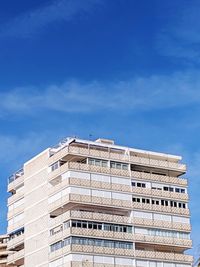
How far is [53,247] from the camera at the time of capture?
10219 centimetres

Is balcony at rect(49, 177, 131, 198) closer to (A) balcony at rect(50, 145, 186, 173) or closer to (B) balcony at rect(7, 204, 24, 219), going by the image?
(A) balcony at rect(50, 145, 186, 173)

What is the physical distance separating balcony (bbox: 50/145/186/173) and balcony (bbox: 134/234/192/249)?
40.1ft

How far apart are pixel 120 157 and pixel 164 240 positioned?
1500 centimetres

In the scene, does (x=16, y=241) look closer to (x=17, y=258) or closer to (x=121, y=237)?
(x=17, y=258)

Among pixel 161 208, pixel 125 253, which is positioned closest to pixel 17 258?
pixel 125 253

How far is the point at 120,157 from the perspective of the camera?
356ft

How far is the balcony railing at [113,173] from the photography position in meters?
102

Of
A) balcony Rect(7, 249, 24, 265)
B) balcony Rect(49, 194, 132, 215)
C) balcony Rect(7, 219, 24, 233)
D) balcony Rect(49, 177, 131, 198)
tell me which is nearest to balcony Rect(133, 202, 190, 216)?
balcony Rect(49, 194, 132, 215)

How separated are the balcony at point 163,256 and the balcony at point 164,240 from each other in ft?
5.14

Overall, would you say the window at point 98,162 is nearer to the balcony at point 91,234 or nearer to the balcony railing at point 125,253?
the balcony at point 91,234

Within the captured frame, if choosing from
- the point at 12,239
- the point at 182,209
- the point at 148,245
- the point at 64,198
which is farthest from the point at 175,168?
the point at 12,239

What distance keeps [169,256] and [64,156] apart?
76.4ft

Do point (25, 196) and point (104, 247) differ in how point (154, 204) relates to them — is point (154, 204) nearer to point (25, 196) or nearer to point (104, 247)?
A: point (104, 247)

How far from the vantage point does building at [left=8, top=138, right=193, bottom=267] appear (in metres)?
100
